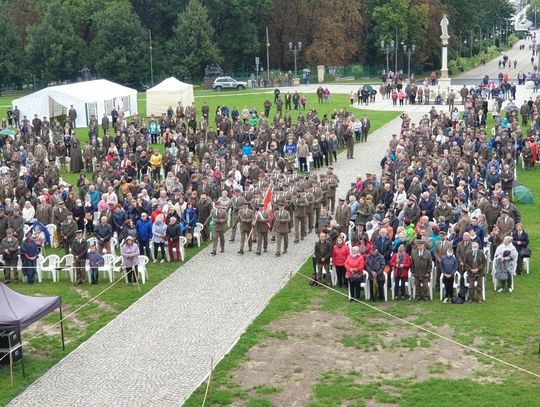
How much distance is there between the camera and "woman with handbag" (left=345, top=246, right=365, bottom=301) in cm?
1745

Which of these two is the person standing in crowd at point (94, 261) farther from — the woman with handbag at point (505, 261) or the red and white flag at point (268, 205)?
the woman with handbag at point (505, 261)

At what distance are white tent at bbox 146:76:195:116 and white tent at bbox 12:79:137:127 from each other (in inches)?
95.1

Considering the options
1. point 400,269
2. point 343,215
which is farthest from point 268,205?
point 400,269

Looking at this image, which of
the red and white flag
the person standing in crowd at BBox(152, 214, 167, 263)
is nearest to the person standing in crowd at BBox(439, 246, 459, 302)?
the red and white flag

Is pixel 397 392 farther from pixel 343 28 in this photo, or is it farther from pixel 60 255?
pixel 343 28

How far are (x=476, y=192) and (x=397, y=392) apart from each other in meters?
9.32

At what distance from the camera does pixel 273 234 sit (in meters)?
22.8

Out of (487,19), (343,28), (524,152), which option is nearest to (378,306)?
(524,152)

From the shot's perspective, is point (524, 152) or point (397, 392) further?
point (524, 152)

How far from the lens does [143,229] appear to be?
68.0ft

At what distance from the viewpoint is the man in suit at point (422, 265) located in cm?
1723

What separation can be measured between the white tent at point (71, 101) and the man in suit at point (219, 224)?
23849 millimetres

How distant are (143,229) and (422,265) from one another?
23.1ft

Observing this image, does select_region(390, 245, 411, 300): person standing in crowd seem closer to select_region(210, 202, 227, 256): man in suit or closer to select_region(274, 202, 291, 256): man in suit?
select_region(274, 202, 291, 256): man in suit
